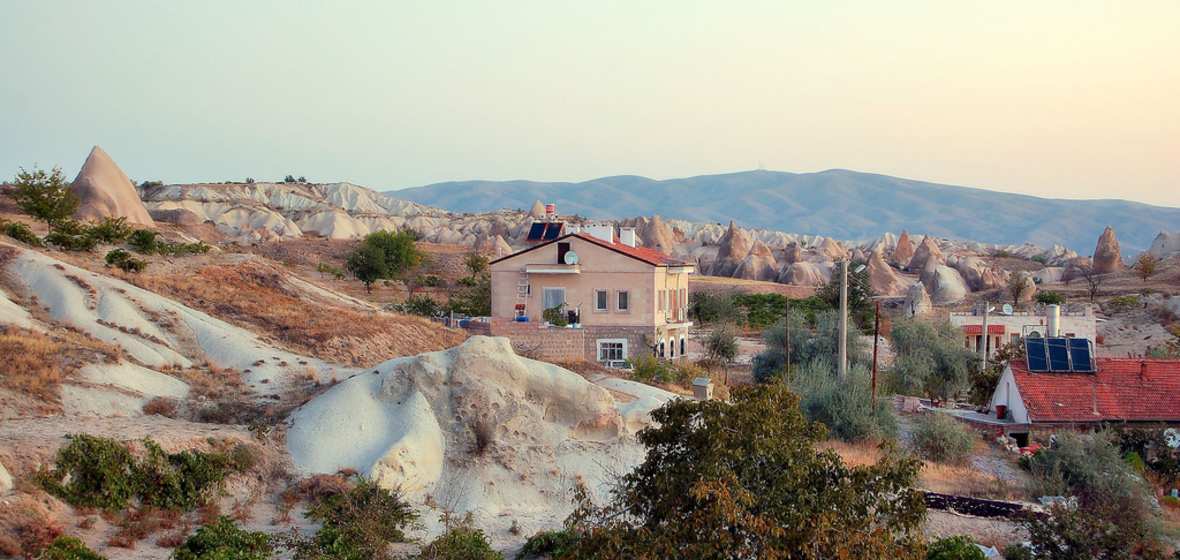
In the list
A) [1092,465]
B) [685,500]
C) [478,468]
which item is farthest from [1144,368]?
[685,500]

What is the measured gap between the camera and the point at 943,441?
1922 centimetres

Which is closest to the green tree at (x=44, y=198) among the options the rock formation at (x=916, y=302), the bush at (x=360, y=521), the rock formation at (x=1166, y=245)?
the bush at (x=360, y=521)

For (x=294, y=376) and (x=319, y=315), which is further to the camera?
(x=319, y=315)

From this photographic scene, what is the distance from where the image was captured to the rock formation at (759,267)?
221ft

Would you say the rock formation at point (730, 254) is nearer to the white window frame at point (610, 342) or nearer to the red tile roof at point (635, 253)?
the red tile roof at point (635, 253)

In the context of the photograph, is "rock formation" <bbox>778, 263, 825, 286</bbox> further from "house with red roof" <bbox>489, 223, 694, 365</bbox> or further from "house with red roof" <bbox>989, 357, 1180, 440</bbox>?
"house with red roof" <bbox>989, 357, 1180, 440</bbox>

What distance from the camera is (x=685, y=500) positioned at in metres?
7.75

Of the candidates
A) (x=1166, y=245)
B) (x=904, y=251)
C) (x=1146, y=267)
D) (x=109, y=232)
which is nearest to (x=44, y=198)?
(x=109, y=232)

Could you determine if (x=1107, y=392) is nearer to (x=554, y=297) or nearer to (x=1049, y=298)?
(x=554, y=297)

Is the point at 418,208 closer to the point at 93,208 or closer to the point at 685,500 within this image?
the point at 93,208

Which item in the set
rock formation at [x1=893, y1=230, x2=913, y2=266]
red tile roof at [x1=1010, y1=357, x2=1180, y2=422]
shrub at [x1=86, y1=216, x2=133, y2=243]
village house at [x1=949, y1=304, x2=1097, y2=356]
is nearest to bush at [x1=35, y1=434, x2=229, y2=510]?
shrub at [x1=86, y1=216, x2=133, y2=243]

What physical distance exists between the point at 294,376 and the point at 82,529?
757 cm

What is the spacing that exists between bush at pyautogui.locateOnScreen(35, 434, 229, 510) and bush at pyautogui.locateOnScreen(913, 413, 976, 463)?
14093 mm

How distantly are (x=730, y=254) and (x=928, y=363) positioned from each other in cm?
4625
